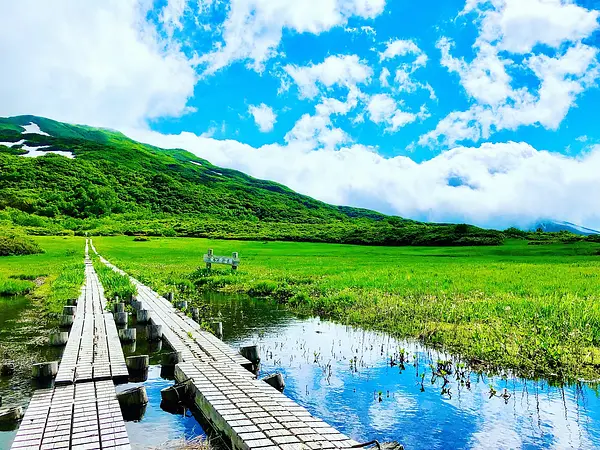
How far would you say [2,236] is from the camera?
63750 mm

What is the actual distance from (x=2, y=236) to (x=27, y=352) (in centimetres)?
5691

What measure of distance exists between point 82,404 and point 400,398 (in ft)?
25.0

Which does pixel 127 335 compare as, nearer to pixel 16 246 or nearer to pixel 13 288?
pixel 13 288

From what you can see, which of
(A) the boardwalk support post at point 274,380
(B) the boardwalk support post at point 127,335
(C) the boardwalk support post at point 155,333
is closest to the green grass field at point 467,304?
(A) the boardwalk support post at point 274,380

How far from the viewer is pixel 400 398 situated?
486 inches

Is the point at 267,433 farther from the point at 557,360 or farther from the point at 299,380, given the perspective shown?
the point at 557,360

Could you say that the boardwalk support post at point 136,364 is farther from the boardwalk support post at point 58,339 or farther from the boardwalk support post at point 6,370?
the boardwalk support post at point 58,339

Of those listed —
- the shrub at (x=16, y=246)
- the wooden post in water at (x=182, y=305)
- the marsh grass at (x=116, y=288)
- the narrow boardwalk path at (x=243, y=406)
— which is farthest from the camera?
the shrub at (x=16, y=246)

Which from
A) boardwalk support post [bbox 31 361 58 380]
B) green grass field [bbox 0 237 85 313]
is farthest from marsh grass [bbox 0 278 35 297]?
boardwalk support post [bbox 31 361 58 380]

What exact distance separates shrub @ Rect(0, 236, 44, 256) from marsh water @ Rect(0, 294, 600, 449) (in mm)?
48818

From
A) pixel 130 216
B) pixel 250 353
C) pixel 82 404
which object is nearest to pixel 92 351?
pixel 82 404

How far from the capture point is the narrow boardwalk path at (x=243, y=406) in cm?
809

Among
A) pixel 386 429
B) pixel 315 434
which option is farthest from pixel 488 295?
pixel 315 434

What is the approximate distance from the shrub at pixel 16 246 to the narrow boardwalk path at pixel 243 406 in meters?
55.0
